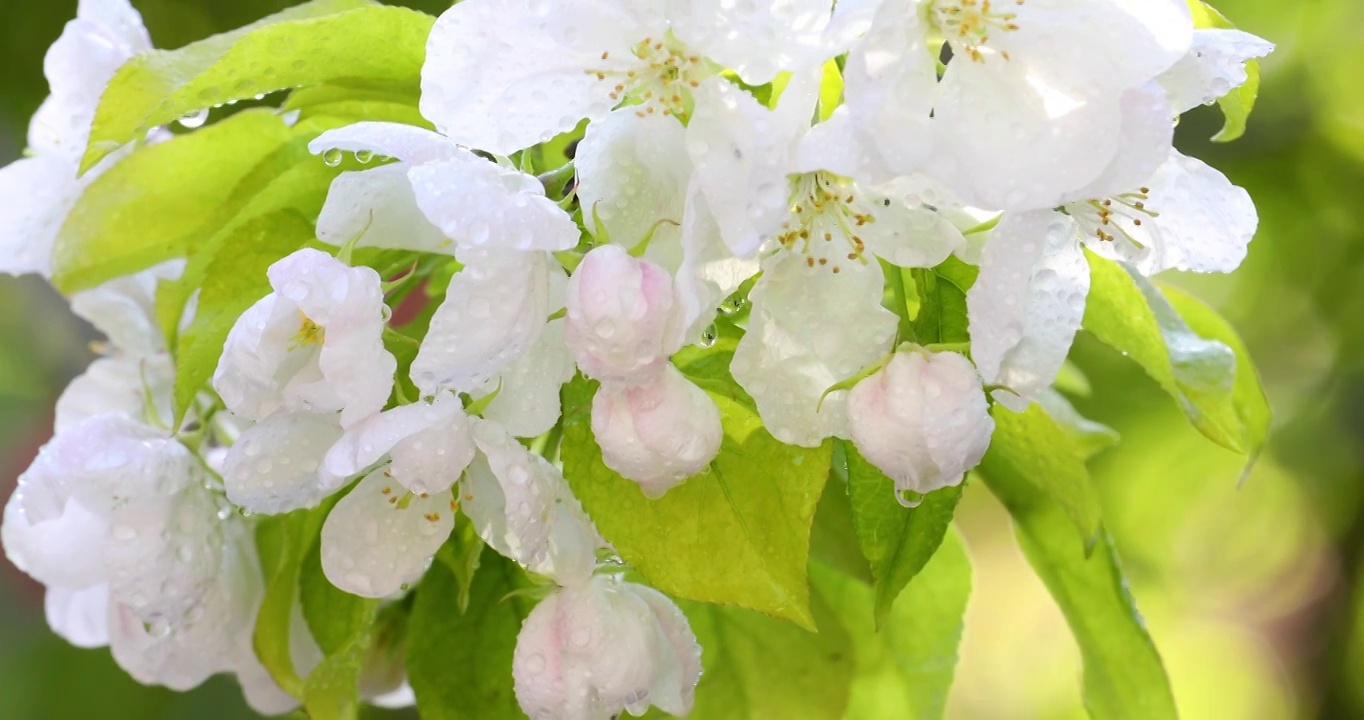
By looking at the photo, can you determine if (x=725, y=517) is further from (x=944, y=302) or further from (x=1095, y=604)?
(x=1095, y=604)

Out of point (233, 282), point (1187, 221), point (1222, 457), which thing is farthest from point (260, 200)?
point (1222, 457)

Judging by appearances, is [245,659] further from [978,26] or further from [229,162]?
[978,26]

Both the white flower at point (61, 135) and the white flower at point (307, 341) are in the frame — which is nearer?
the white flower at point (307, 341)

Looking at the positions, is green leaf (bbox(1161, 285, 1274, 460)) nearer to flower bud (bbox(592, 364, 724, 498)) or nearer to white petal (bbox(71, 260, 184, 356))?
flower bud (bbox(592, 364, 724, 498))

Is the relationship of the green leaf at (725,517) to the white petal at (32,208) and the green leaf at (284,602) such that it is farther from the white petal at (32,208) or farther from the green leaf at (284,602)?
the white petal at (32,208)

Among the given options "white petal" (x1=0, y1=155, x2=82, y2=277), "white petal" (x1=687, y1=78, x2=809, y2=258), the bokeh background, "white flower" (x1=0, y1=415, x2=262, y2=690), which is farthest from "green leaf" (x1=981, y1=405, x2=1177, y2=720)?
the bokeh background

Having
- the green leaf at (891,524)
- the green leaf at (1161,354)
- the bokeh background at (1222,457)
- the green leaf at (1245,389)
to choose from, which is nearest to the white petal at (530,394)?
the green leaf at (891,524)
